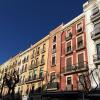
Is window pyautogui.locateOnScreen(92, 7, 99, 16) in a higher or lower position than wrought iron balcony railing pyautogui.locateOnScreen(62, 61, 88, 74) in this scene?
higher

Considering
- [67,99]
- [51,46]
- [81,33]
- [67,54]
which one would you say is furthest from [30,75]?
[67,99]

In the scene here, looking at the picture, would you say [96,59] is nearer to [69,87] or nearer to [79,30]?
[69,87]

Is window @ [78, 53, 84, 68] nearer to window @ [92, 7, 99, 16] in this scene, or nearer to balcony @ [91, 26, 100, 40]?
balcony @ [91, 26, 100, 40]

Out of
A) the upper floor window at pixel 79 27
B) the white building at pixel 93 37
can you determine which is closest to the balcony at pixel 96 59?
the white building at pixel 93 37

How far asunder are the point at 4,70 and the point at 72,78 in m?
37.0

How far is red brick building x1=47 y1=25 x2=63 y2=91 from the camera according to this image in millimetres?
29766

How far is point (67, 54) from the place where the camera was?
2900 centimetres

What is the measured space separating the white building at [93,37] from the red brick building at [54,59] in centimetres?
729

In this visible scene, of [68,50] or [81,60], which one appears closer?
[81,60]

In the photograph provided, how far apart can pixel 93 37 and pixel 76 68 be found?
4941 millimetres

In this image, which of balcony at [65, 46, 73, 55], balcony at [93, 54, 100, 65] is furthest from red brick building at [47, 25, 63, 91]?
balcony at [93, 54, 100, 65]

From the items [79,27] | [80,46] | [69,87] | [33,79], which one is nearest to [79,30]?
[79,27]

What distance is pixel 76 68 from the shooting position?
2578 cm

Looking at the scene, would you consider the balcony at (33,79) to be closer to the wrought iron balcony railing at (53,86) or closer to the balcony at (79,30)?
the wrought iron balcony railing at (53,86)
